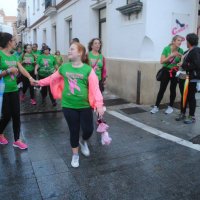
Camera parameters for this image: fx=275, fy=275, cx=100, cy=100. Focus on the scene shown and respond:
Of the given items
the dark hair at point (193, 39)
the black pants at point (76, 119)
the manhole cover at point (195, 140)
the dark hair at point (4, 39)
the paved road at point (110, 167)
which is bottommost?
the paved road at point (110, 167)

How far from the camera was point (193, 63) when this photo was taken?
5.37 metres

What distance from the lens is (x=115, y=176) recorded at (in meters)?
3.44

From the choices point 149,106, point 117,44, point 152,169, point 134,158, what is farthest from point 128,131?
point 117,44

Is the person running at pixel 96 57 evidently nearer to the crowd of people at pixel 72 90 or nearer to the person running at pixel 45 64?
the crowd of people at pixel 72 90

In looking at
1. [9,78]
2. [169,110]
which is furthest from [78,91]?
[169,110]

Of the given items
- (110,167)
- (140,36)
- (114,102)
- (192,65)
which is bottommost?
(110,167)

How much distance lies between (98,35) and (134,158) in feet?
25.8

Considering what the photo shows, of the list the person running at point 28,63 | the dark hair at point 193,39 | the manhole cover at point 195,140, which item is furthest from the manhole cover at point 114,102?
the manhole cover at point 195,140

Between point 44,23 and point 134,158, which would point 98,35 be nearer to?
point 134,158

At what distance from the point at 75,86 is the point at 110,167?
119cm

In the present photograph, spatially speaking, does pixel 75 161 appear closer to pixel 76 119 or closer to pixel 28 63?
pixel 76 119

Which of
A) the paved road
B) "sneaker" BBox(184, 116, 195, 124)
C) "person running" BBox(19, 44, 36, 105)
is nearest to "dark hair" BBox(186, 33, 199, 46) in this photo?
"sneaker" BBox(184, 116, 195, 124)

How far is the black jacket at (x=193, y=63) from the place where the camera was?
5316 mm

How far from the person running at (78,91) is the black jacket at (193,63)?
269 centimetres
